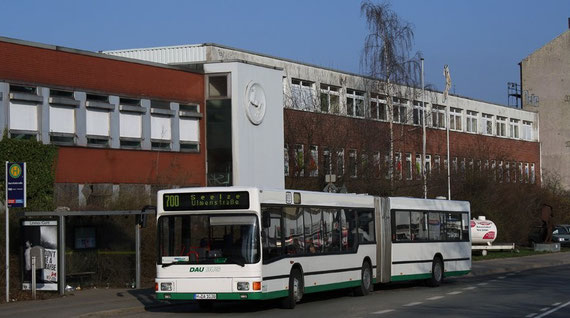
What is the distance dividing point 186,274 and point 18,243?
7536 mm

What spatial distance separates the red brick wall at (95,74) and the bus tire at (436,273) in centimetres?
1391

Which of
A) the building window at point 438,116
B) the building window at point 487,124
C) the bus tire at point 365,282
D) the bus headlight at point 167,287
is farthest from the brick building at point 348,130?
the bus headlight at point 167,287

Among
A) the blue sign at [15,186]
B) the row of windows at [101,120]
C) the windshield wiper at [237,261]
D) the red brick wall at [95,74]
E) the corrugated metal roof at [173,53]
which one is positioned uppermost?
the corrugated metal roof at [173,53]

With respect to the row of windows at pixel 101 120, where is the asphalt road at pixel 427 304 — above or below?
below

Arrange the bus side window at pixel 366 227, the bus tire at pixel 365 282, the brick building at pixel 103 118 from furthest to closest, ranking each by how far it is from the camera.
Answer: the brick building at pixel 103 118 → the bus side window at pixel 366 227 → the bus tire at pixel 365 282

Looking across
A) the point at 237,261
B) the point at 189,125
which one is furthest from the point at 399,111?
the point at 237,261

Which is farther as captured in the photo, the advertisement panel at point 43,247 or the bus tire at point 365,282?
the bus tire at point 365,282

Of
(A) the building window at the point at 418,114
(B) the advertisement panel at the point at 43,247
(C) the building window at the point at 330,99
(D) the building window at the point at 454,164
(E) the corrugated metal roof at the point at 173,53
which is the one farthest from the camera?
(D) the building window at the point at 454,164

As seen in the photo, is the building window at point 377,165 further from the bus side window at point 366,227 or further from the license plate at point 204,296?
the license plate at point 204,296

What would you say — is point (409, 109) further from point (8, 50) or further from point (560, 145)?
point (560, 145)

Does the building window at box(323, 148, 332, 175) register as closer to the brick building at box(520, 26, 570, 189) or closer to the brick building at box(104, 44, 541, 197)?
the brick building at box(104, 44, 541, 197)

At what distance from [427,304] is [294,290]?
122 inches

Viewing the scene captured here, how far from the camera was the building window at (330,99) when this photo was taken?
49969 mm

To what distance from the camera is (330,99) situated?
172 feet
